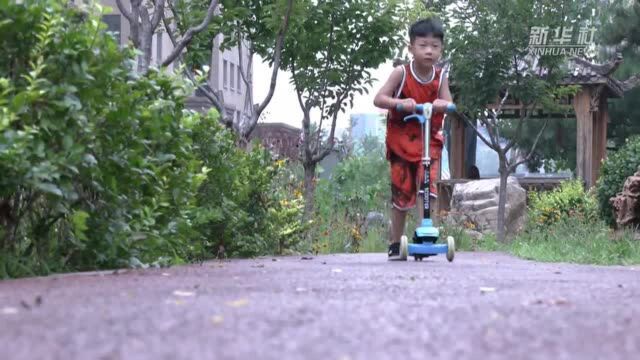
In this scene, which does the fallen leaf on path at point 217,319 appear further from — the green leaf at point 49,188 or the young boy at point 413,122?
the young boy at point 413,122

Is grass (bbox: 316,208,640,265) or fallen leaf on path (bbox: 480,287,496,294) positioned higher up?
fallen leaf on path (bbox: 480,287,496,294)

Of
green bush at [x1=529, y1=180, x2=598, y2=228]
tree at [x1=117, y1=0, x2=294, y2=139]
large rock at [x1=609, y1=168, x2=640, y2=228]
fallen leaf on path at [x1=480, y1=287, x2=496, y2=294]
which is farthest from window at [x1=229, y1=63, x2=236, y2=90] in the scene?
fallen leaf on path at [x1=480, y1=287, x2=496, y2=294]

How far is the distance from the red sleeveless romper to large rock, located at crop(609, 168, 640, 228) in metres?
5.09

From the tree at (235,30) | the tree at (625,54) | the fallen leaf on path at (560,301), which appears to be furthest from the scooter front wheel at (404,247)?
the tree at (625,54)

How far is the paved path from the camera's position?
280cm

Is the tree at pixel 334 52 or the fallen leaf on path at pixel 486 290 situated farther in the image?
the tree at pixel 334 52

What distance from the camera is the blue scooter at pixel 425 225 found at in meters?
8.39

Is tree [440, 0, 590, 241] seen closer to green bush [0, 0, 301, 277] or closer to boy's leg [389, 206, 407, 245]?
boy's leg [389, 206, 407, 245]

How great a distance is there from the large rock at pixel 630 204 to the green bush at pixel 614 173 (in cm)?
227

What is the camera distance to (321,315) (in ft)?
11.8

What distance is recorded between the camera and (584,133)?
24.6 m

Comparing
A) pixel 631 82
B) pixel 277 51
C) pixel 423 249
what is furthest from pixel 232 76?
pixel 423 249

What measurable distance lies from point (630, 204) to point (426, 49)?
566 cm

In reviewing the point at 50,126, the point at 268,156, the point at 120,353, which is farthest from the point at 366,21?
the point at 120,353
